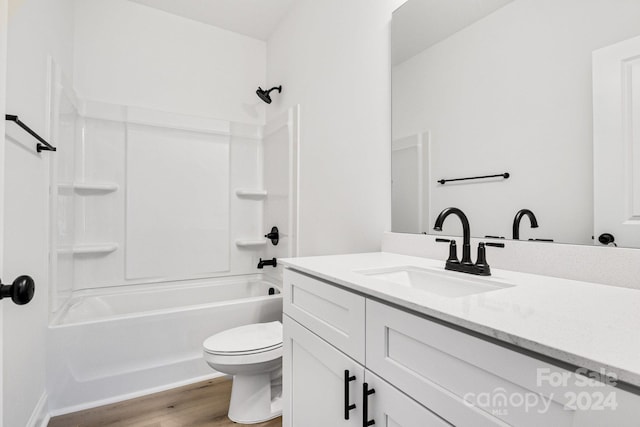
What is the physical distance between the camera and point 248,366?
62.4 inches

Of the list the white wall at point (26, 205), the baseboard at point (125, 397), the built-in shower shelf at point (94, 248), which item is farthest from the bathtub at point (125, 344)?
the built-in shower shelf at point (94, 248)

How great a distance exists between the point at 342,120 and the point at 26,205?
1606mm

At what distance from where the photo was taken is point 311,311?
3.72 feet

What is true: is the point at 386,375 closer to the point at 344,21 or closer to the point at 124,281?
the point at 344,21

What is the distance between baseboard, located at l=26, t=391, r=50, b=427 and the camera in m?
1.46

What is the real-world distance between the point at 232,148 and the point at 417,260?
210cm

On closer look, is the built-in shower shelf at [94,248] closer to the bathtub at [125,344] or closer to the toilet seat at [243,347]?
the bathtub at [125,344]

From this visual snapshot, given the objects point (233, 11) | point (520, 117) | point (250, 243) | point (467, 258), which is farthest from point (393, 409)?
point (233, 11)

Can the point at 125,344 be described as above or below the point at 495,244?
below

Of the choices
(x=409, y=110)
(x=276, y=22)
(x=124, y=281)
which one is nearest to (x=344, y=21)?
(x=409, y=110)

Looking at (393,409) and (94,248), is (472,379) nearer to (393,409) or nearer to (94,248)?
(393,409)

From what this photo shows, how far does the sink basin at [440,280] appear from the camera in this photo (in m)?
0.96

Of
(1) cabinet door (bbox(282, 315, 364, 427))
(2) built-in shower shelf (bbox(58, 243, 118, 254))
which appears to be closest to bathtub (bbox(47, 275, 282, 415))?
(2) built-in shower shelf (bbox(58, 243, 118, 254))

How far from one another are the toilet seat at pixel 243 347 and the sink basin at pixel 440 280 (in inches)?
32.3
